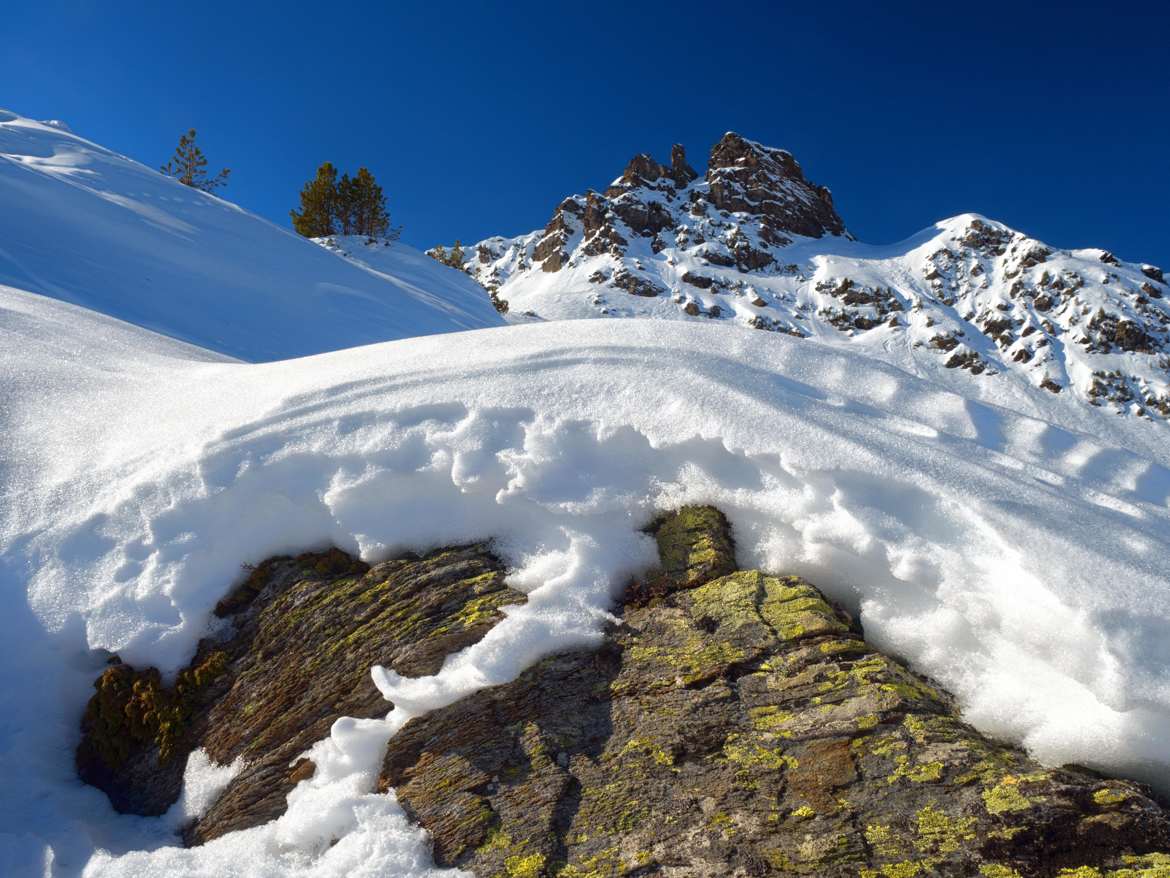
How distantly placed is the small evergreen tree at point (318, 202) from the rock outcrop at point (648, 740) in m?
31.2

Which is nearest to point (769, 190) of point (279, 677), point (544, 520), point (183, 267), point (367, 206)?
point (367, 206)

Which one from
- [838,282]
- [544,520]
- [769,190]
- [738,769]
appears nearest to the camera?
[738,769]

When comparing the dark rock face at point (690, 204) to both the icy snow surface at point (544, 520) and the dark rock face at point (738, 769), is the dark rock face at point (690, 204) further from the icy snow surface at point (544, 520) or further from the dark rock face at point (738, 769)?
the dark rock face at point (738, 769)

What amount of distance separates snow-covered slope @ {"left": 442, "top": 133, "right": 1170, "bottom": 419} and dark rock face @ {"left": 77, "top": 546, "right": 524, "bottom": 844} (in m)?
66.3

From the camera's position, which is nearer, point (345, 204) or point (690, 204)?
point (345, 204)

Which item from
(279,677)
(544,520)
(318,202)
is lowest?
(279,677)

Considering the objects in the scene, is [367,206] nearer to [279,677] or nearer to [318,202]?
[318,202]

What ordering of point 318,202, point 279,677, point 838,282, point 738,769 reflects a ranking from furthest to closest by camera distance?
point 838,282 < point 318,202 < point 279,677 < point 738,769

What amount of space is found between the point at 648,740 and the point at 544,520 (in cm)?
166

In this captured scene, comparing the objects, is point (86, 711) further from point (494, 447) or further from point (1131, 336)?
point (1131, 336)

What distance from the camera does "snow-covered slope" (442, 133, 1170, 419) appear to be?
8081cm

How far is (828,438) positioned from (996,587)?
1.37 metres

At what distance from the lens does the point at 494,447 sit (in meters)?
4.83

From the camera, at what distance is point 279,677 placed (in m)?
4.24
